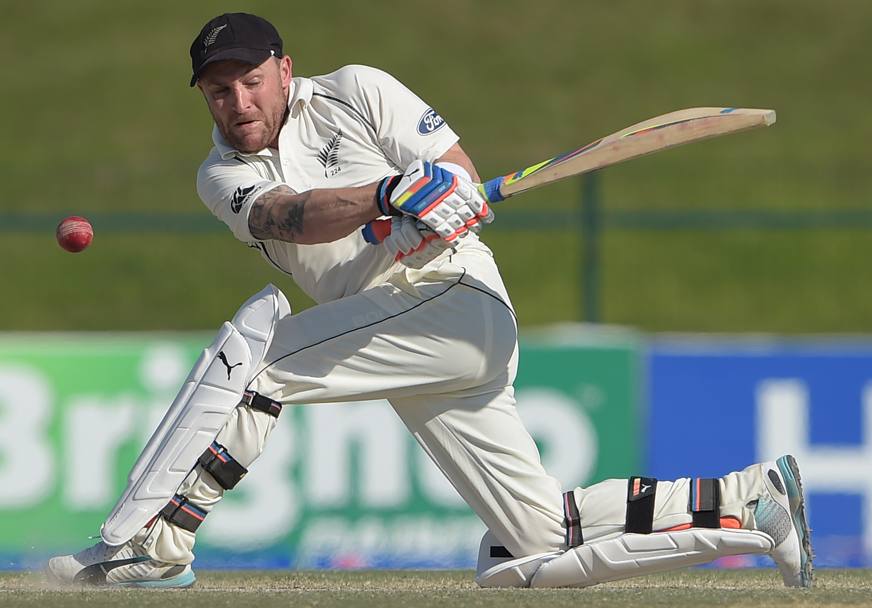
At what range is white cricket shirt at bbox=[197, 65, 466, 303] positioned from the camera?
14.4 ft

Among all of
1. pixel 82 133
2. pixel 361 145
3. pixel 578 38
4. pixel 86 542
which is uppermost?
pixel 578 38

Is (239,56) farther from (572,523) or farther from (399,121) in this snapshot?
(572,523)

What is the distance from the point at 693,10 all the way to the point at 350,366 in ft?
55.6

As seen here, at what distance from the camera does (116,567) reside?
4273 mm

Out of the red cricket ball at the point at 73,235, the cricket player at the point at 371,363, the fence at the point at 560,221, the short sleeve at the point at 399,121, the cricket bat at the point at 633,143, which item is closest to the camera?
the cricket player at the point at 371,363

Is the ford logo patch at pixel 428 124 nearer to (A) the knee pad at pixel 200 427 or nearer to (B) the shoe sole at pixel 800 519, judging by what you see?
(A) the knee pad at pixel 200 427

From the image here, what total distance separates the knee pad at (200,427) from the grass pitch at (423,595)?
22 centimetres

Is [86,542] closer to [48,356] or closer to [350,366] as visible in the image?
[48,356]

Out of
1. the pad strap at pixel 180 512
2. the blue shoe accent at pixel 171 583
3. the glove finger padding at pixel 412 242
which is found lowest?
the blue shoe accent at pixel 171 583

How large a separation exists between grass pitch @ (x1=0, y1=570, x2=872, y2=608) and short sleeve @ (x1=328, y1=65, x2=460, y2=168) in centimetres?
120

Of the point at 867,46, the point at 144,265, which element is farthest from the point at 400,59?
the point at 144,265

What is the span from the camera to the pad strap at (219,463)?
423cm

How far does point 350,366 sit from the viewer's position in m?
4.29

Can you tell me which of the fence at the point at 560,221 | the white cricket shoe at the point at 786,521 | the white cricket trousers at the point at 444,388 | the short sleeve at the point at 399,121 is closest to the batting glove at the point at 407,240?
the white cricket trousers at the point at 444,388
